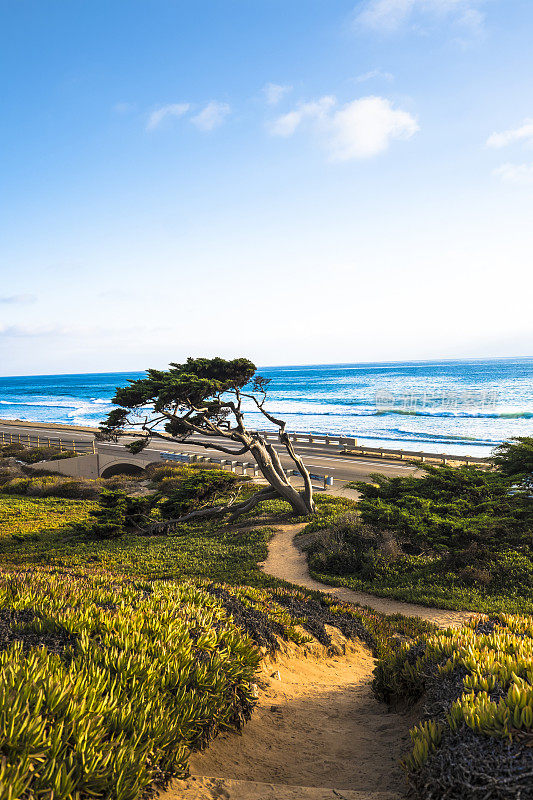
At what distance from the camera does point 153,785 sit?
11.1 feet

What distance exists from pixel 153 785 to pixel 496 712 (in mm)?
2505

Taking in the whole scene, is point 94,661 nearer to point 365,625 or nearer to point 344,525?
point 365,625

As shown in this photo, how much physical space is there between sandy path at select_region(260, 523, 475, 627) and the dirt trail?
135 inches

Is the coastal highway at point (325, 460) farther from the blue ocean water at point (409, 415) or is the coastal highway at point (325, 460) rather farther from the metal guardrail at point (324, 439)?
the blue ocean water at point (409, 415)

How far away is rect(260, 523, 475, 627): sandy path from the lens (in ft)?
32.2

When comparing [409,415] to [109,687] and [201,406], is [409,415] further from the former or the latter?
[109,687]

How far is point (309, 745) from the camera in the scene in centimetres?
459

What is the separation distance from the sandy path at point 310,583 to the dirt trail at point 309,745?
3429 mm

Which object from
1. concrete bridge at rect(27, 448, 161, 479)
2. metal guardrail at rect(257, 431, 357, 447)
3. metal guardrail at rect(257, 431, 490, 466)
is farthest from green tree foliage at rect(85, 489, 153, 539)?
metal guardrail at rect(257, 431, 357, 447)

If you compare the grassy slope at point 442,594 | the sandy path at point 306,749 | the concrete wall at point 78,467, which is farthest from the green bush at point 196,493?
the concrete wall at point 78,467

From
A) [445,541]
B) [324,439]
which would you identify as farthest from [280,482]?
[324,439]

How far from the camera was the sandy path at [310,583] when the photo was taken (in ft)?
32.2

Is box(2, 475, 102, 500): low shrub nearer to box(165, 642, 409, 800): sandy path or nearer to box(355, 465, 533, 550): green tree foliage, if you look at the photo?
box(355, 465, 533, 550): green tree foliage

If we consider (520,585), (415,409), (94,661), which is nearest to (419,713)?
(94,661)
